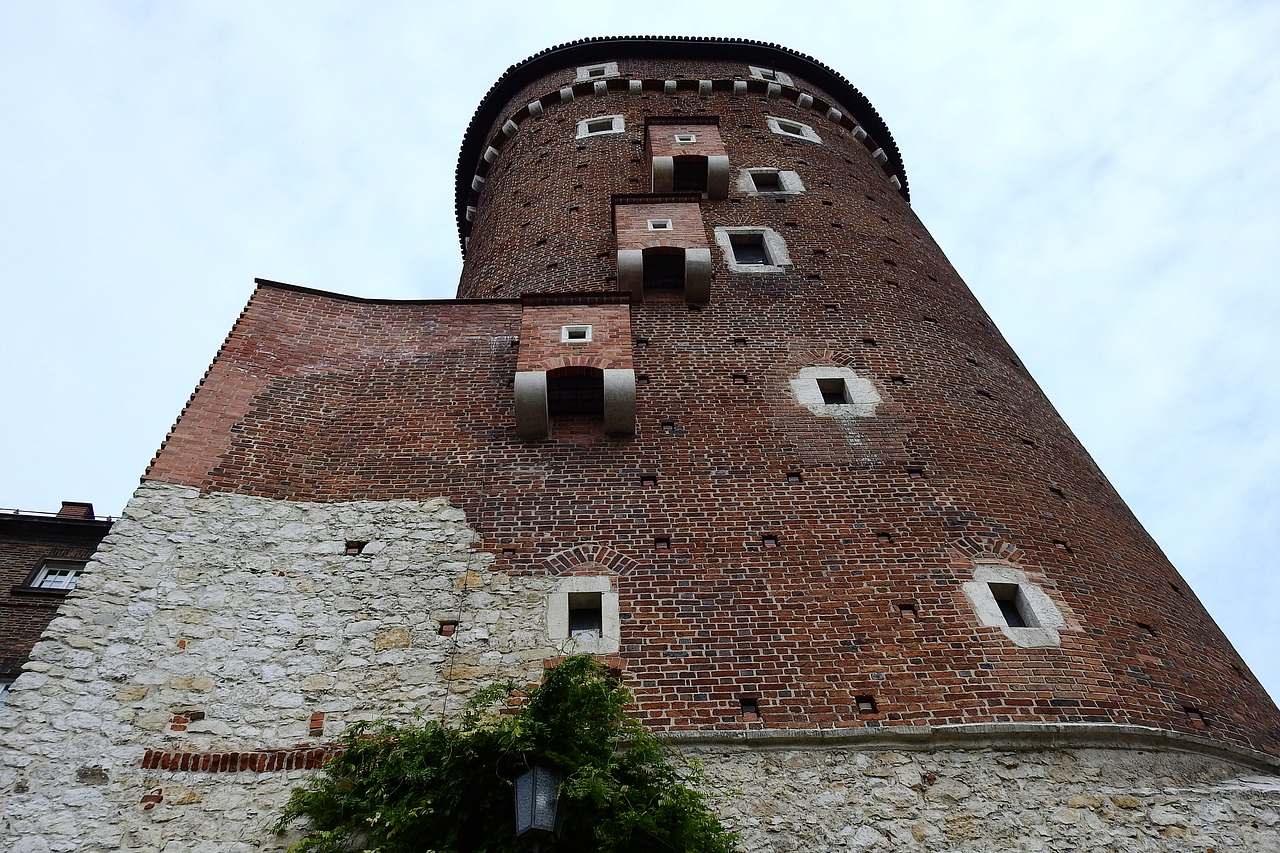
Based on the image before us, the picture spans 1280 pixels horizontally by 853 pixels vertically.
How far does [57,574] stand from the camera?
16.0 metres

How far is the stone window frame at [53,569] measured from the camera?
51.5ft

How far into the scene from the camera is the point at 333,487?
10352 millimetres

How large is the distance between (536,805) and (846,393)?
724cm

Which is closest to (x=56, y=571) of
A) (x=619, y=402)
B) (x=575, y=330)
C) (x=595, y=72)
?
(x=575, y=330)

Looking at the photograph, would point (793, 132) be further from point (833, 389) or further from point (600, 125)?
point (833, 389)

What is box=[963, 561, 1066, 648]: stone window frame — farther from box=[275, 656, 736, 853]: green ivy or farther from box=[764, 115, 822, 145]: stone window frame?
box=[764, 115, 822, 145]: stone window frame

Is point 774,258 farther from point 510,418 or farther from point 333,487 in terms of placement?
point 333,487

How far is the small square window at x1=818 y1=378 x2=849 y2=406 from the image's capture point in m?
11.9

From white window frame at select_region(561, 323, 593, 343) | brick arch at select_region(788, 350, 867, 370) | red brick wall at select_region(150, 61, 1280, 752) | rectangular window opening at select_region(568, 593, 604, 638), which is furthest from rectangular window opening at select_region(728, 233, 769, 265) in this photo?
rectangular window opening at select_region(568, 593, 604, 638)

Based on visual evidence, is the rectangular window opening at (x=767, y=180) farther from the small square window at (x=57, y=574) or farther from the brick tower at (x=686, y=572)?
the small square window at (x=57, y=574)

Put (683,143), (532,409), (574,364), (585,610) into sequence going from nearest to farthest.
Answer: (585,610) < (532,409) < (574,364) < (683,143)

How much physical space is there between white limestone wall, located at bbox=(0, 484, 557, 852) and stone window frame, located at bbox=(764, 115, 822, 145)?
462 inches

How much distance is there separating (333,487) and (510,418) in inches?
84.5

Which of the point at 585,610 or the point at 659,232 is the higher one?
the point at 659,232
